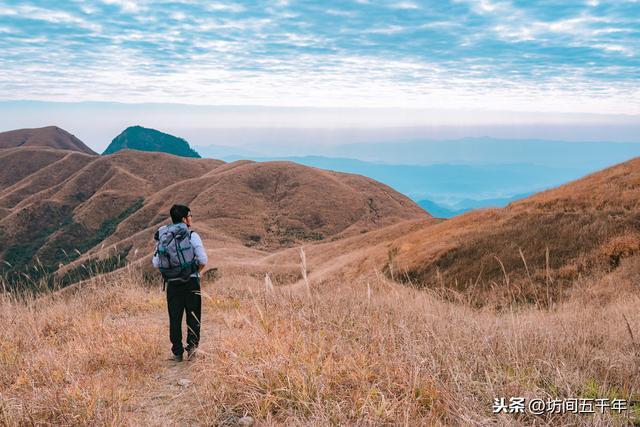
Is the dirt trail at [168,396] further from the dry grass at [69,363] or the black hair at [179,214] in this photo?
the black hair at [179,214]

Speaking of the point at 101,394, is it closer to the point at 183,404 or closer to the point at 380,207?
the point at 183,404

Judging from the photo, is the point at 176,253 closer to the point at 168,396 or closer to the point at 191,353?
the point at 191,353

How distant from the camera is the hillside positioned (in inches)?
3834

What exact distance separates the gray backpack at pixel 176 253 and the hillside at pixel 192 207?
72.4 m

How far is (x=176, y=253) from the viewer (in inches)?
264

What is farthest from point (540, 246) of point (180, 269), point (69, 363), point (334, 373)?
point (69, 363)

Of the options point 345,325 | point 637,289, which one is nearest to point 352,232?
point 637,289

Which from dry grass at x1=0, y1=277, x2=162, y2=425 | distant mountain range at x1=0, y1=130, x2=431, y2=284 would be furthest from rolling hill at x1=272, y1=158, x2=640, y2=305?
distant mountain range at x1=0, y1=130, x2=431, y2=284

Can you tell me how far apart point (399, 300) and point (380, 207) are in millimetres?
107137

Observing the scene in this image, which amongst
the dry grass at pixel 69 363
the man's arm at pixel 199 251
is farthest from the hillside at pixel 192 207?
the man's arm at pixel 199 251

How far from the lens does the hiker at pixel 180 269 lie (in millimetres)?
6688

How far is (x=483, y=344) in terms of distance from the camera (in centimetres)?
485

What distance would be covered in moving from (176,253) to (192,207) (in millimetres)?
104904

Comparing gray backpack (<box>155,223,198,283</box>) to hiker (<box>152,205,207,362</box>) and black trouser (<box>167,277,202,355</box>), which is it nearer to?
hiker (<box>152,205,207,362</box>)
